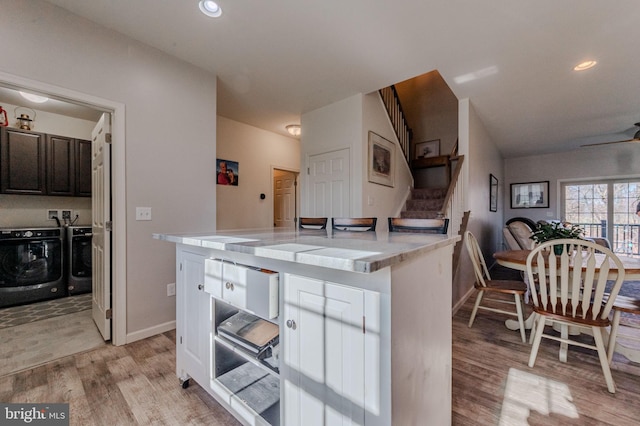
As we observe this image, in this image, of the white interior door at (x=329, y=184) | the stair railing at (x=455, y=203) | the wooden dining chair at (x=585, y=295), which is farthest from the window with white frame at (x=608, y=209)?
the white interior door at (x=329, y=184)

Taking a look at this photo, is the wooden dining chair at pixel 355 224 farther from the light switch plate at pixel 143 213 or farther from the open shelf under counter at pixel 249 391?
the light switch plate at pixel 143 213

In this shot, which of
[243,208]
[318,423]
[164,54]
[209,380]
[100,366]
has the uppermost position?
[164,54]

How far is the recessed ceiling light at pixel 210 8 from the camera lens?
201 centimetres

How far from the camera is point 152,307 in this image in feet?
8.12

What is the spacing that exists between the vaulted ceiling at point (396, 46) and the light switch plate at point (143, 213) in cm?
154

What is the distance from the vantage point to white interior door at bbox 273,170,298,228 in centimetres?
556

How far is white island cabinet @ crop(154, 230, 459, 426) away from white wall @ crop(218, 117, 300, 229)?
2.93 metres

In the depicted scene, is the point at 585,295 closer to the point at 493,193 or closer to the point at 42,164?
the point at 493,193

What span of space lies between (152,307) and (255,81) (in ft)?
8.84

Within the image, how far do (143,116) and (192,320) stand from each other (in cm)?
196

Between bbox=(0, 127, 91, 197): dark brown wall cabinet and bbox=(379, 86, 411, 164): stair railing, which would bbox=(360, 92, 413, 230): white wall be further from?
bbox=(0, 127, 91, 197): dark brown wall cabinet

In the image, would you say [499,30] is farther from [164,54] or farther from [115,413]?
[115,413]

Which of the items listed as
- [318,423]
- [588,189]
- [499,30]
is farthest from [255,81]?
[588,189]

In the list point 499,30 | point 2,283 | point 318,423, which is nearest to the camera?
point 318,423
